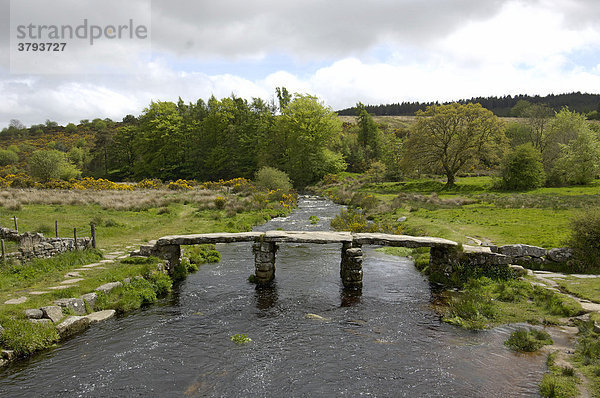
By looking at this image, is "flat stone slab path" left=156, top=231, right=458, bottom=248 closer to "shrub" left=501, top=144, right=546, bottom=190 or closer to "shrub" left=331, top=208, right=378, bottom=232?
"shrub" left=331, top=208, right=378, bottom=232

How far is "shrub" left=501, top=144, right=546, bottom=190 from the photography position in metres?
40.3

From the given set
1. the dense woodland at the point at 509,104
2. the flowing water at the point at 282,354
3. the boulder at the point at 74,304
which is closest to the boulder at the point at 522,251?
the flowing water at the point at 282,354

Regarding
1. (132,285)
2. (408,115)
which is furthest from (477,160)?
(408,115)

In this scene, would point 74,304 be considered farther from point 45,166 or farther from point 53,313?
point 45,166

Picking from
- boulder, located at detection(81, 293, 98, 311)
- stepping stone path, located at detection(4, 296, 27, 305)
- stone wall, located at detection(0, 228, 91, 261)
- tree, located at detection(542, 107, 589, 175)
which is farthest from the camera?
tree, located at detection(542, 107, 589, 175)

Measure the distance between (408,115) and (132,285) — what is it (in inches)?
7266

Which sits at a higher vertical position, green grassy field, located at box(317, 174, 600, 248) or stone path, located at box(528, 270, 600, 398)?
green grassy field, located at box(317, 174, 600, 248)

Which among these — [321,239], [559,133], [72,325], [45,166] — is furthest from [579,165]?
[45,166]

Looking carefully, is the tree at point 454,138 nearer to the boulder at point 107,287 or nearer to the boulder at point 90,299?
the boulder at point 107,287

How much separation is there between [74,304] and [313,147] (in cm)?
4955

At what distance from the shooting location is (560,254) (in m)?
14.1

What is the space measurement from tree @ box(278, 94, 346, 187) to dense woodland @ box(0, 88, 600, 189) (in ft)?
0.55

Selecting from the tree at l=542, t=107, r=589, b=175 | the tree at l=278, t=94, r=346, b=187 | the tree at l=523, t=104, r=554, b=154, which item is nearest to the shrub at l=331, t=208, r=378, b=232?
the tree at l=278, t=94, r=346, b=187

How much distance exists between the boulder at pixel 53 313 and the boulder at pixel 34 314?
4.1 inches
